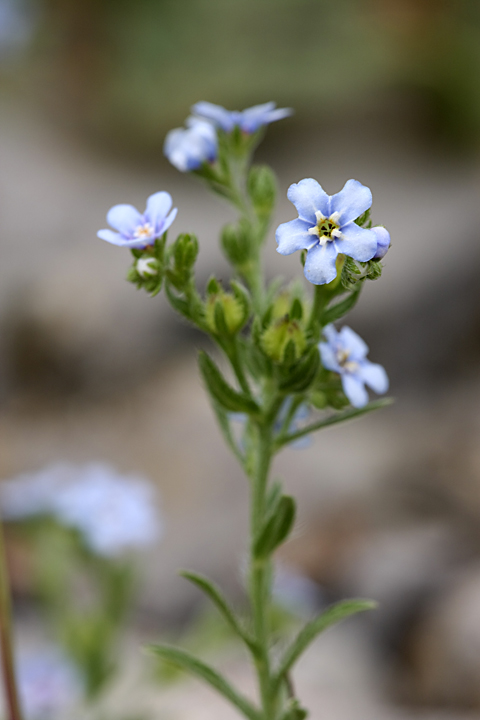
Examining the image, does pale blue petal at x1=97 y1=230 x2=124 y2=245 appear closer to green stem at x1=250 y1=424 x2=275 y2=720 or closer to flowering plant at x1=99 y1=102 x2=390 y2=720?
flowering plant at x1=99 y1=102 x2=390 y2=720

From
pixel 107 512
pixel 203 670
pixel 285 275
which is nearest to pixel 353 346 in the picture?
pixel 203 670

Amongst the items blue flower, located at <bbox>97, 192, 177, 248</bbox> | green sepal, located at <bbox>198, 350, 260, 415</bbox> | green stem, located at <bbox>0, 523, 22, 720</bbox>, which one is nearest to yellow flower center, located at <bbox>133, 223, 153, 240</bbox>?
blue flower, located at <bbox>97, 192, 177, 248</bbox>

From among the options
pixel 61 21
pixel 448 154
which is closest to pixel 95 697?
pixel 448 154

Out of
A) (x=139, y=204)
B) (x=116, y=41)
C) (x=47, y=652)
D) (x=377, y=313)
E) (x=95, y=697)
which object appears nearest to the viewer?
(x=95, y=697)

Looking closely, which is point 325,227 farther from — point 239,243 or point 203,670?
point 203,670

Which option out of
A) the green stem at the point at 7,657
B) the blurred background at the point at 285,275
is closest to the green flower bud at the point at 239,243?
the blurred background at the point at 285,275

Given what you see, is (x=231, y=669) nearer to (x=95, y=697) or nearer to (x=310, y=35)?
(x=95, y=697)
